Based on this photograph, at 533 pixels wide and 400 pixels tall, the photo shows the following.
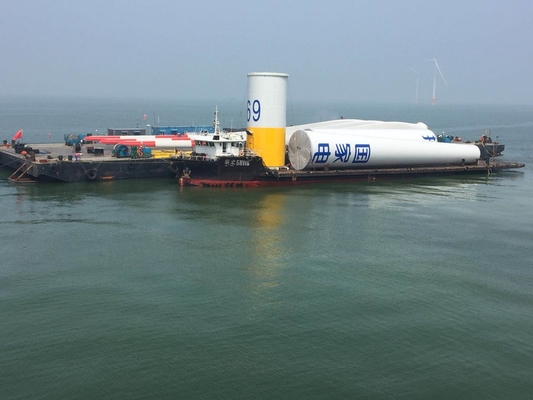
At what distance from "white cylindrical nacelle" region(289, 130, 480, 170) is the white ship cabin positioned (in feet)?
15.6

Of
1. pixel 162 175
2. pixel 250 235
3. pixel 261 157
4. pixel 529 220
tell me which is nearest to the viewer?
pixel 250 235

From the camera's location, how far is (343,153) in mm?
49125

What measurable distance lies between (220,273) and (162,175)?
2500 centimetres

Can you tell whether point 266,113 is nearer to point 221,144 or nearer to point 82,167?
point 221,144

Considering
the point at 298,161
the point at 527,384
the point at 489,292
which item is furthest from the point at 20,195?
the point at 527,384

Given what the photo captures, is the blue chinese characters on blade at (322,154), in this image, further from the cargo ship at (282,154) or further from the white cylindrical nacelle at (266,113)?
the white cylindrical nacelle at (266,113)

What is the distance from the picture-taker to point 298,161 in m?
48.9

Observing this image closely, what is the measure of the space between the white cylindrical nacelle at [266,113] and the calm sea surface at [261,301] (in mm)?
8295

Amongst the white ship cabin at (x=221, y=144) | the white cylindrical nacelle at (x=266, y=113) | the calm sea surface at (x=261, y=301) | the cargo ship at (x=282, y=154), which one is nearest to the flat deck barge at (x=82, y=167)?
the cargo ship at (x=282, y=154)

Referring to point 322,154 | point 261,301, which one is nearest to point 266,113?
point 322,154

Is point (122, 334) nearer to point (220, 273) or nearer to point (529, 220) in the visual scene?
point (220, 273)

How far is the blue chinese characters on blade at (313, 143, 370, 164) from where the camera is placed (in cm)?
4803

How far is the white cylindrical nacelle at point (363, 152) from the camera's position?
1896 inches

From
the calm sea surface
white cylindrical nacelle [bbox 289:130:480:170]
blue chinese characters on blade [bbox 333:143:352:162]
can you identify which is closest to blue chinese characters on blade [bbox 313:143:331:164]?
white cylindrical nacelle [bbox 289:130:480:170]
